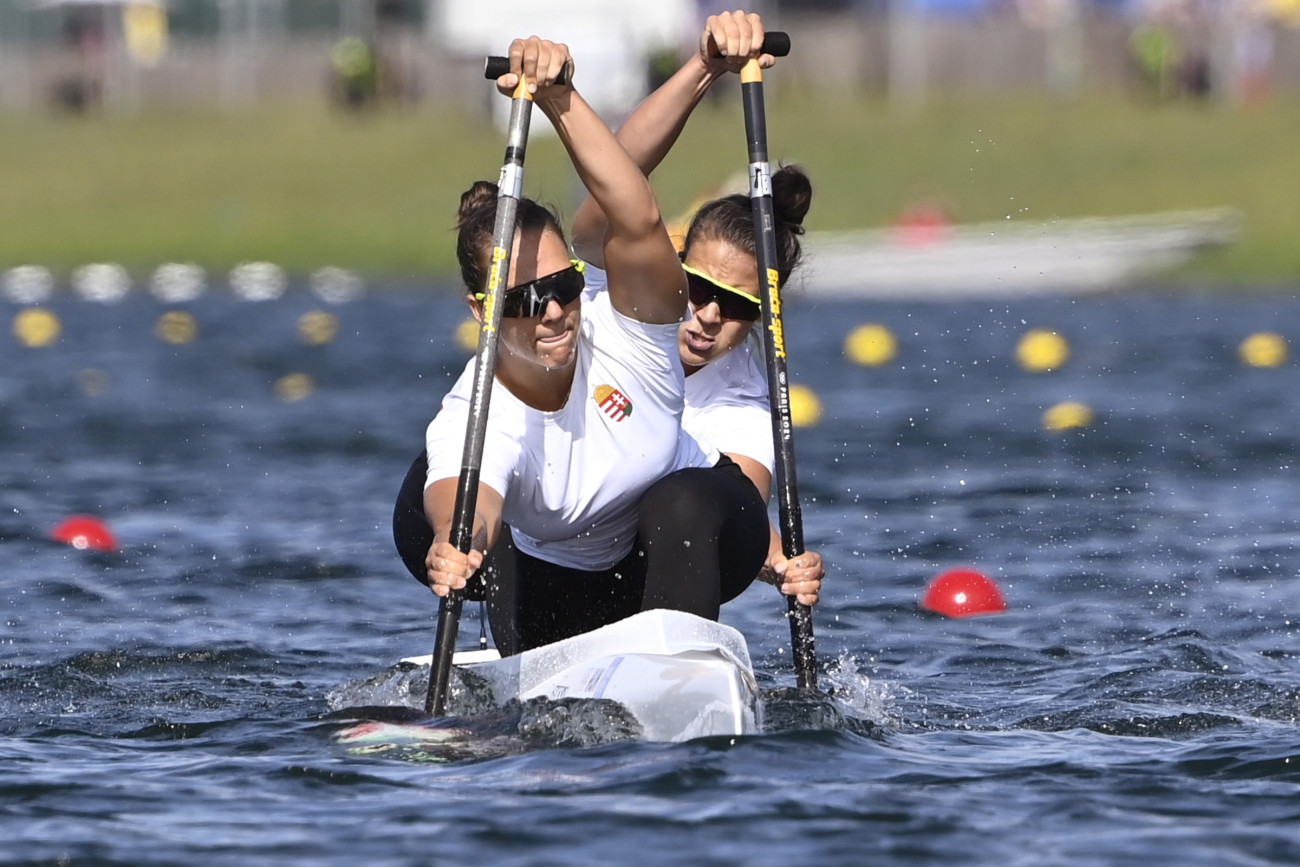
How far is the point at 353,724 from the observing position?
5.87 m

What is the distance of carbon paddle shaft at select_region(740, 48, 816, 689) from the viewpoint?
5.92 meters

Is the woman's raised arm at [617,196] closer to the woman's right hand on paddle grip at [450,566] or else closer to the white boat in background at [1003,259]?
the woman's right hand on paddle grip at [450,566]

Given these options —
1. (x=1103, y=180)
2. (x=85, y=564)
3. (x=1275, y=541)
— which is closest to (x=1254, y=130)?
(x=1103, y=180)

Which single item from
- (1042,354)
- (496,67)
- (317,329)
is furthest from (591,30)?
(496,67)

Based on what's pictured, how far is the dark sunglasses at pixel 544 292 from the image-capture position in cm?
539

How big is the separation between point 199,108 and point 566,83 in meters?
37.4

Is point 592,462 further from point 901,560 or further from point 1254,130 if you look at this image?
point 1254,130

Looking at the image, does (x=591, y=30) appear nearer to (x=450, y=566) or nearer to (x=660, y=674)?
(x=660, y=674)

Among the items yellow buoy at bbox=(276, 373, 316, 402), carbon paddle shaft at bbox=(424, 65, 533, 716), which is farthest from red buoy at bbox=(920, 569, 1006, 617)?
yellow buoy at bbox=(276, 373, 316, 402)

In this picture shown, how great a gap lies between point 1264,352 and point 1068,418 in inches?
166

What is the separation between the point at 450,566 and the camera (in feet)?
17.3

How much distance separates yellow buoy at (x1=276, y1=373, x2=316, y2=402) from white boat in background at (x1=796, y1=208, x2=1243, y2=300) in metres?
7.68

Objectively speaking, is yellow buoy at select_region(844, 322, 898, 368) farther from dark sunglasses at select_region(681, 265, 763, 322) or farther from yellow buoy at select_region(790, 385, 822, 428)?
dark sunglasses at select_region(681, 265, 763, 322)

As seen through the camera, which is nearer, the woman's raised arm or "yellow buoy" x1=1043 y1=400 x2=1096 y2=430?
the woman's raised arm
